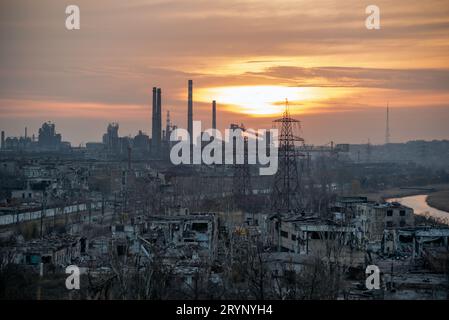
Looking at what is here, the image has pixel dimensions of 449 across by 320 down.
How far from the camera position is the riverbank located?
15.9 m

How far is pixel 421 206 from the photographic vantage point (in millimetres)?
16203

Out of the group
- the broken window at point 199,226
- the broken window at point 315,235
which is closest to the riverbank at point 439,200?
the broken window at point 315,235

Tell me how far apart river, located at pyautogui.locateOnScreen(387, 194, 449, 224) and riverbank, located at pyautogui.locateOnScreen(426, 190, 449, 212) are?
152 mm

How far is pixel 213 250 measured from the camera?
22.6 ft

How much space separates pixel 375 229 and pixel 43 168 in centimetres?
1035

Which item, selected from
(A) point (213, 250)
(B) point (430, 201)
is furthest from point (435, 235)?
(B) point (430, 201)

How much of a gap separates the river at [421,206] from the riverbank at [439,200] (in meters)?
0.15

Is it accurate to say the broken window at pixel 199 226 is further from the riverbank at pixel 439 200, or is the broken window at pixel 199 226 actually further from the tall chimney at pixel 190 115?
the tall chimney at pixel 190 115

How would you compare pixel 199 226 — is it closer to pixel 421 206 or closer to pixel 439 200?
pixel 421 206

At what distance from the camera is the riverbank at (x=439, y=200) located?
625 inches

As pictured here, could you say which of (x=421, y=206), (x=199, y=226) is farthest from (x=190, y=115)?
(x=199, y=226)

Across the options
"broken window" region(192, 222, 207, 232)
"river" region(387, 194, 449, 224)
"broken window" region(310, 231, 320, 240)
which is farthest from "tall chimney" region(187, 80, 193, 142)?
"broken window" region(310, 231, 320, 240)

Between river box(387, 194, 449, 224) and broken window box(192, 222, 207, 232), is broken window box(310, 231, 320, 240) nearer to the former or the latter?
broken window box(192, 222, 207, 232)

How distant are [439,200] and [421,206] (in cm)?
168
